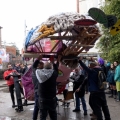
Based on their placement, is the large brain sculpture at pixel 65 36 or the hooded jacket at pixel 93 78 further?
the hooded jacket at pixel 93 78

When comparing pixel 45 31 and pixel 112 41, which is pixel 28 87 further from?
pixel 112 41

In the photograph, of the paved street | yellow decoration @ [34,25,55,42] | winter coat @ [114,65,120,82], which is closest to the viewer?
yellow decoration @ [34,25,55,42]

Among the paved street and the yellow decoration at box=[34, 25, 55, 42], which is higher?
the yellow decoration at box=[34, 25, 55, 42]

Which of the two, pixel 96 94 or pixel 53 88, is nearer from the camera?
pixel 53 88

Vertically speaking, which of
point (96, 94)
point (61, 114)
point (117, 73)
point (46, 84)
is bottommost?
point (61, 114)

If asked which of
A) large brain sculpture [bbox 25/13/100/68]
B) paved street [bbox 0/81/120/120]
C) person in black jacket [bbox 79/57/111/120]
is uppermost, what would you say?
large brain sculpture [bbox 25/13/100/68]

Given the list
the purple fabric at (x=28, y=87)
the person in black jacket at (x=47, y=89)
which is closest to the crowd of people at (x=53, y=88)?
the person in black jacket at (x=47, y=89)

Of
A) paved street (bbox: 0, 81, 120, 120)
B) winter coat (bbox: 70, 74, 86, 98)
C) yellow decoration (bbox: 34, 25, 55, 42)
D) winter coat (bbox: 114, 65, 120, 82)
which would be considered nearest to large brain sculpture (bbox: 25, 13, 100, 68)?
yellow decoration (bbox: 34, 25, 55, 42)

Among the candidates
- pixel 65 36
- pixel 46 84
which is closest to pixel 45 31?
pixel 65 36

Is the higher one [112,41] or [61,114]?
[112,41]

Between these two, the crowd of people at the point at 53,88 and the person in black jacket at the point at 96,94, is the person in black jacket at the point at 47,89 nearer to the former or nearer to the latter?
the crowd of people at the point at 53,88

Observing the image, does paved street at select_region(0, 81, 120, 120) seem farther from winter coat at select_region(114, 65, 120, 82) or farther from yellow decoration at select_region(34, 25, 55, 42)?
yellow decoration at select_region(34, 25, 55, 42)

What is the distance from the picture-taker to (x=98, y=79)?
6613 mm

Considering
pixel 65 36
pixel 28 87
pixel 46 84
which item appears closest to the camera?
pixel 46 84
